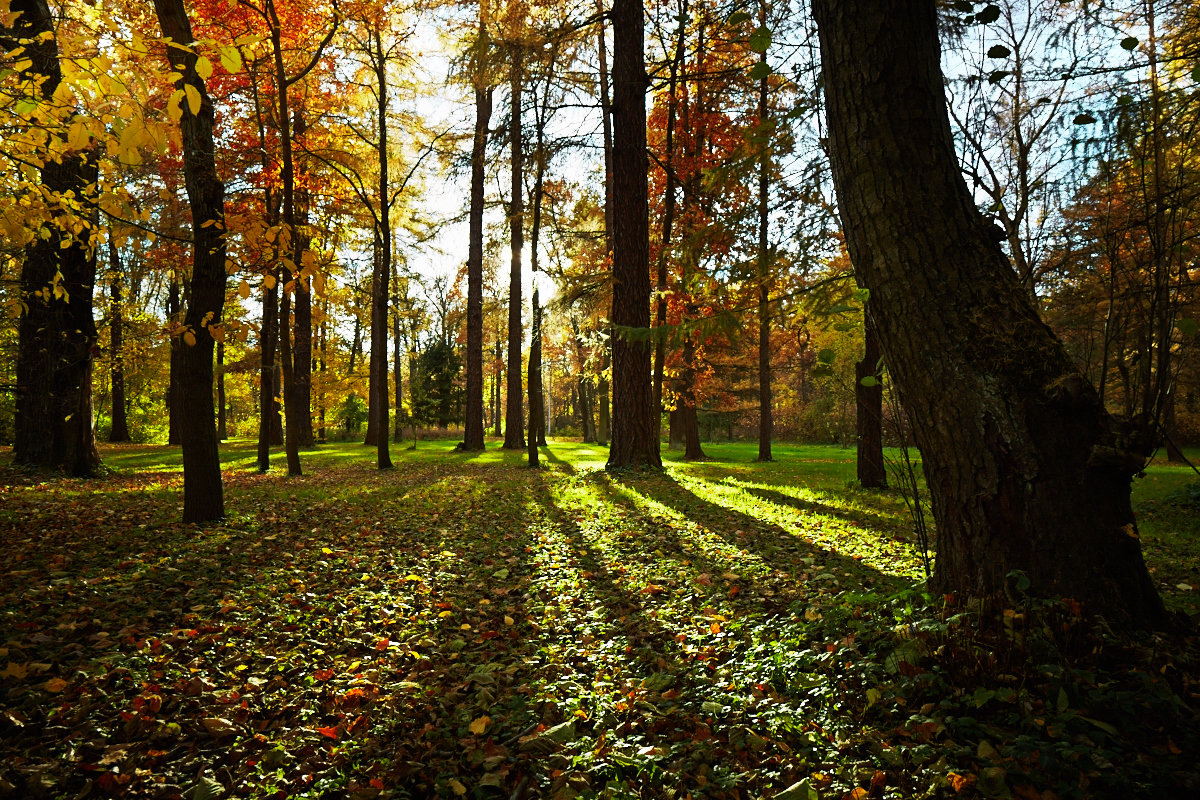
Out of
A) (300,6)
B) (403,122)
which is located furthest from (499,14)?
(403,122)

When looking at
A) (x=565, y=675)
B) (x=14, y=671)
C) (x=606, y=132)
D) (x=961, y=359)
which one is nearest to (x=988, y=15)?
(x=961, y=359)

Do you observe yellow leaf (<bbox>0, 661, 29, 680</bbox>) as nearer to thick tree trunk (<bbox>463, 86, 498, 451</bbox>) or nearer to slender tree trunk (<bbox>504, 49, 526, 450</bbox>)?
slender tree trunk (<bbox>504, 49, 526, 450</bbox>)

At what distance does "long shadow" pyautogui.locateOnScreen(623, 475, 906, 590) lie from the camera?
421 cm

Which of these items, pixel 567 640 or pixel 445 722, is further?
pixel 567 640

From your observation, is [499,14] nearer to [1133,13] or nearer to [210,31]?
[210,31]

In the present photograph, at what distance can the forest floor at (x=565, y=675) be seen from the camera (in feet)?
6.70

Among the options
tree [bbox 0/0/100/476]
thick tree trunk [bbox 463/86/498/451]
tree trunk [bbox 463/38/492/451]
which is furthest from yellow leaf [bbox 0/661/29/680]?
thick tree trunk [bbox 463/86/498/451]

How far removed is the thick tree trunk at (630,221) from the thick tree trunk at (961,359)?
24.5ft

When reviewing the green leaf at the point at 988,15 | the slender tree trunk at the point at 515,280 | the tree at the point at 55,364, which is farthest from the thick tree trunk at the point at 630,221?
the tree at the point at 55,364

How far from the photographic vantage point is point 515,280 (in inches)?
696

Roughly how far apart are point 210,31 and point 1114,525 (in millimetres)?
15703

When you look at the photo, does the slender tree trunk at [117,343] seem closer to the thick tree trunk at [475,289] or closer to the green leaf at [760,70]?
the thick tree trunk at [475,289]

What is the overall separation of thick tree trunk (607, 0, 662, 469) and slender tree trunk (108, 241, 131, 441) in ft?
33.0

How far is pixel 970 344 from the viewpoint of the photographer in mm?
2684
